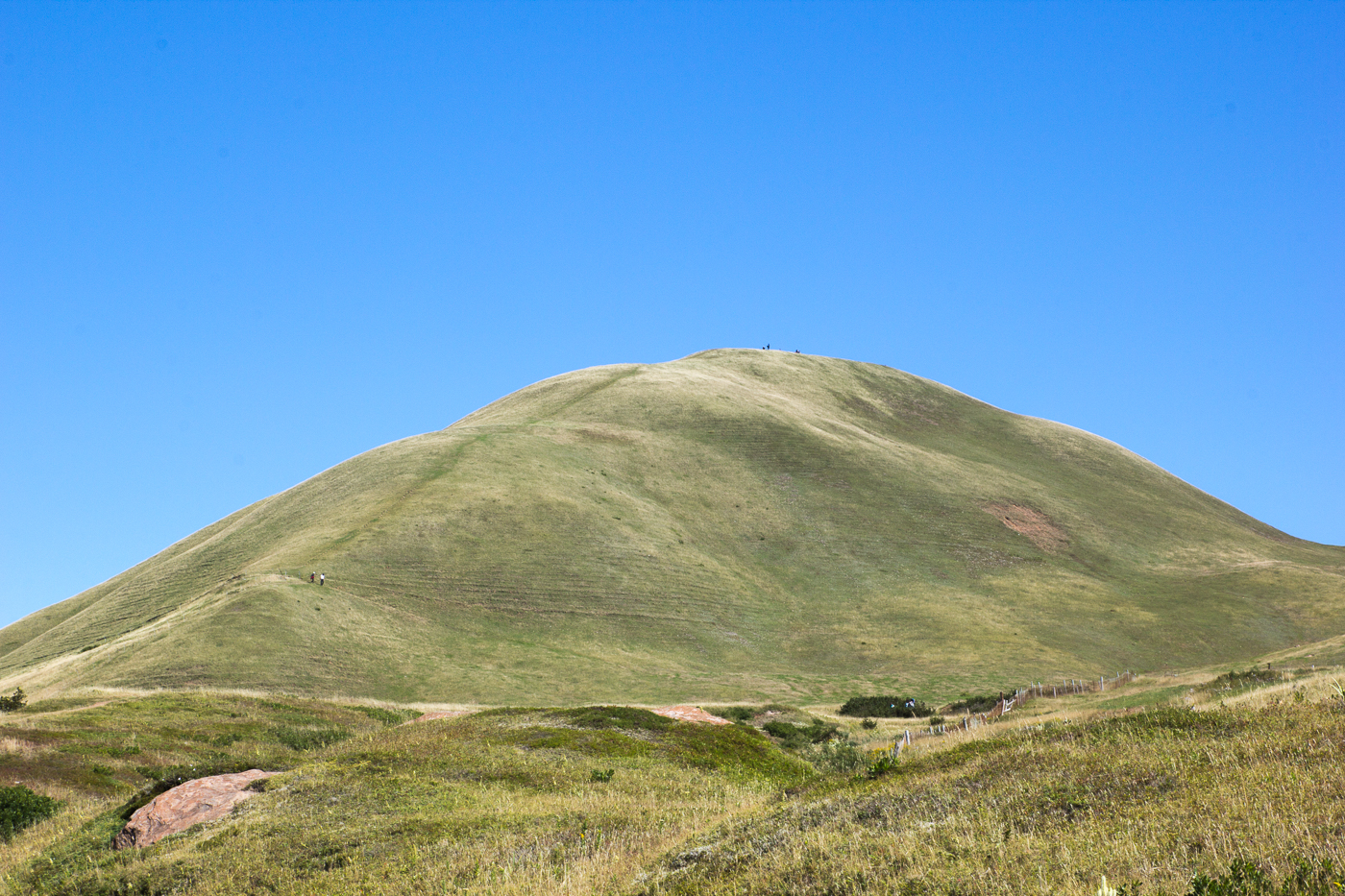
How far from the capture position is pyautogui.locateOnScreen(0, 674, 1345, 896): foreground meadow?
28.5ft

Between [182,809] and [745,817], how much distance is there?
11761 mm

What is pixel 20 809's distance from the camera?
2155 cm

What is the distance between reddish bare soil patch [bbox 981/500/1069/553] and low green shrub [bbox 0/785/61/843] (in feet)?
324

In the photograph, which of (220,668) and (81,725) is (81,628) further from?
(81,725)

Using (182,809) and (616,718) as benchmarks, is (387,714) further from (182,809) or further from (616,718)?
(182,809)

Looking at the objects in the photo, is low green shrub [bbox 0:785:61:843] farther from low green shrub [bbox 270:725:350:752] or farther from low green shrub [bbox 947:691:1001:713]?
low green shrub [bbox 947:691:1001:713]

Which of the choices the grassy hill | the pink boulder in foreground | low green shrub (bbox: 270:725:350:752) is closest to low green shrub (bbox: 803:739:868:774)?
the pink boulder in foreground

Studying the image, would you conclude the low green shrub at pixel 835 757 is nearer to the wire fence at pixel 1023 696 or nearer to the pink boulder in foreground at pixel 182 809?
the wire fence at pixel 1023 696

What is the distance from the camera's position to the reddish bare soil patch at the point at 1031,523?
10369 centimetres

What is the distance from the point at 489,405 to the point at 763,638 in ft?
283

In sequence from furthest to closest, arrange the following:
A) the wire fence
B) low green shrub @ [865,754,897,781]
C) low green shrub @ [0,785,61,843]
Answer: the wire fence → low green shrub @ [0,785,61,843] → low green shrub @ [865,754,897,781]

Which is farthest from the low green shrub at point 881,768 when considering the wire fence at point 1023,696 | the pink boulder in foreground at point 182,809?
the wire fence at point 1023,696

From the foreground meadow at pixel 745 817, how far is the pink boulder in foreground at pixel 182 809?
20.8 inches

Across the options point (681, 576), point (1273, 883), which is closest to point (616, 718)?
point (1273, 883)
